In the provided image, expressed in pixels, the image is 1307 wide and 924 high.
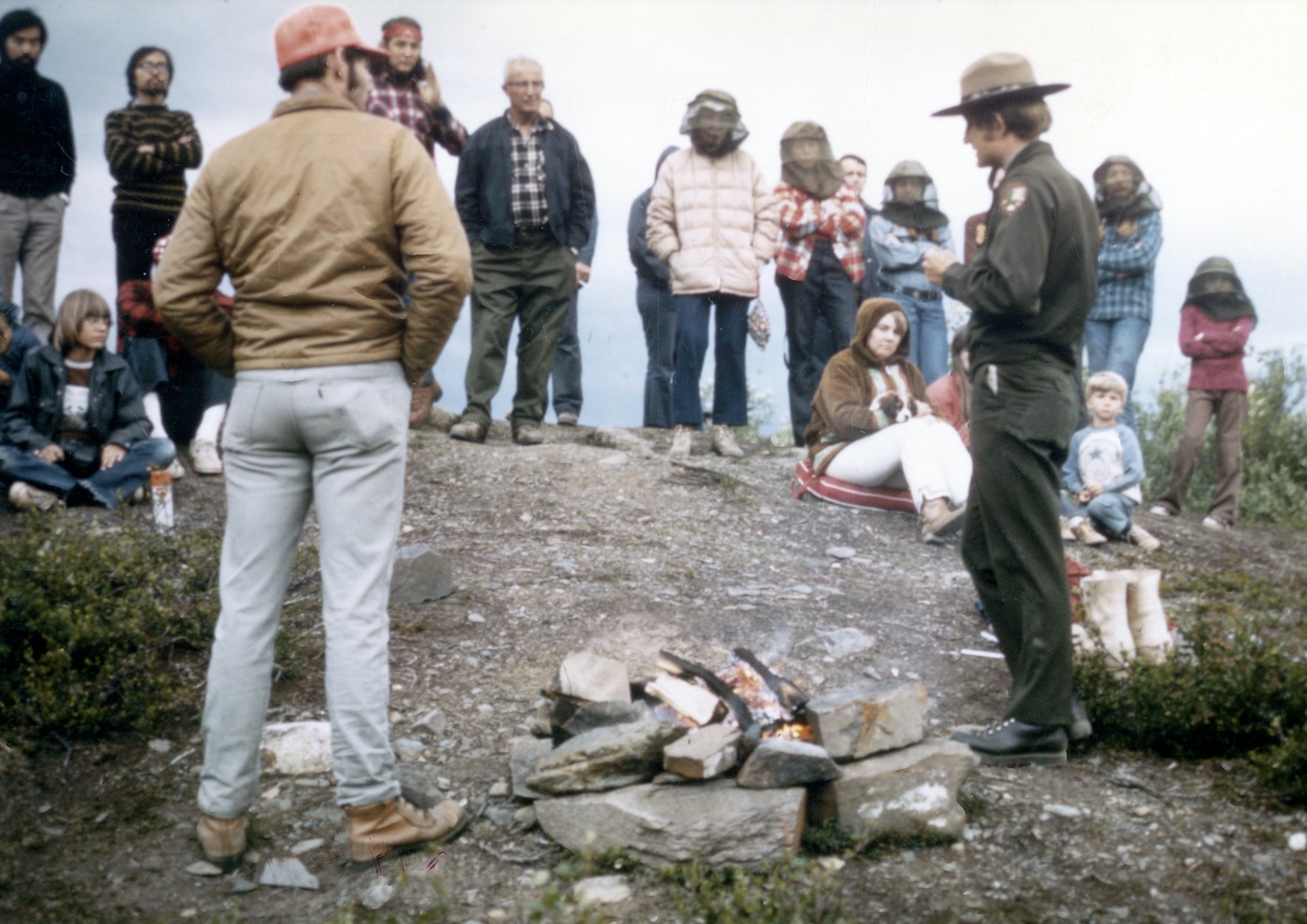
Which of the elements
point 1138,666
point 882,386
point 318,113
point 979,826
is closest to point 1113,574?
point 1138,666

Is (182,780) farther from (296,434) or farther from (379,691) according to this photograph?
(296,434)

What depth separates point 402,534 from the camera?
648 centimetres

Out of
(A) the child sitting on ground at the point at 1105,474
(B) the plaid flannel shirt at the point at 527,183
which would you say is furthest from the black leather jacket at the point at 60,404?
(A) the child sitting on ground at the point at 1105,474

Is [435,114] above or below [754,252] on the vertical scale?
above

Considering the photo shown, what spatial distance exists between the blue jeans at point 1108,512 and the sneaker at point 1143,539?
0.20 ft

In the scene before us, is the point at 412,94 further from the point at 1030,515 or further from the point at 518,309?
the point at 1030,515

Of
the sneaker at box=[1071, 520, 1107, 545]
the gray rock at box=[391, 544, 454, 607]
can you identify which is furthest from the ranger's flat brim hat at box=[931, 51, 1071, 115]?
the sneaker at box=[1071, 520, 1107, 545]

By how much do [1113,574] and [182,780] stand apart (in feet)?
12.4

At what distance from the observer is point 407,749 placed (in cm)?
413

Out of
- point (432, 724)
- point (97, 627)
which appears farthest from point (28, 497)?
Result: point (432, 724)

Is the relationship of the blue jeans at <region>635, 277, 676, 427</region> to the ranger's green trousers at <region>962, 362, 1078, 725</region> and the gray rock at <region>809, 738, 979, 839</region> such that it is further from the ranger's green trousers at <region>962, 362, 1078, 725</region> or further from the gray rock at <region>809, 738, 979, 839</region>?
the gray rock at <region>809, 738, 979, 839</region>

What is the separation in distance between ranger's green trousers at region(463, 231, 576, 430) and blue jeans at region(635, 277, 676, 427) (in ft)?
5.68

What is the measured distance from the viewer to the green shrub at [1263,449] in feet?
37.4

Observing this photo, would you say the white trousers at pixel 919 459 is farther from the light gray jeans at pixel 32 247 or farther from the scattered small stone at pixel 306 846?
the light gray jeans at pixel 32 247
